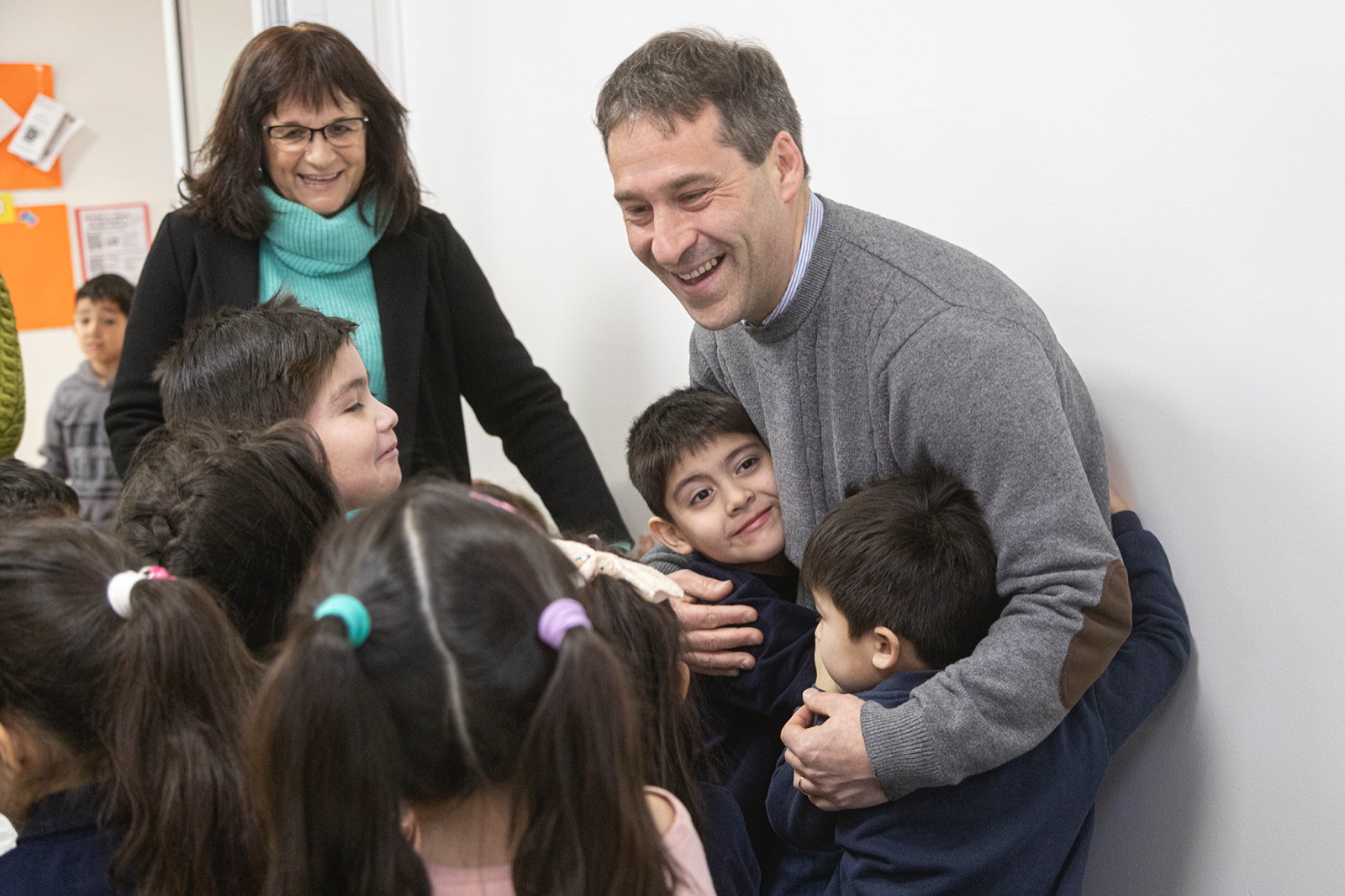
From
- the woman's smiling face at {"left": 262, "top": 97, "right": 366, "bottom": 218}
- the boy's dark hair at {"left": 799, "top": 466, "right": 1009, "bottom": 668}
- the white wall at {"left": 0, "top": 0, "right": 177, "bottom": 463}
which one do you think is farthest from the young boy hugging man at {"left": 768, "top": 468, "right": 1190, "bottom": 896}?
the white wall at {"left": 0, "top": 0, "right": 177, "bottom": 463}

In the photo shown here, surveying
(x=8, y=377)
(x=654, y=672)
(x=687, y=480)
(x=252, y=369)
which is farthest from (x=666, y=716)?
(x=8, y=377)

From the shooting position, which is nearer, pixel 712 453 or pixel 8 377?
pixel 8 377

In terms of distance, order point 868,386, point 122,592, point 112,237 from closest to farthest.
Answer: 1. point 122,592
2. point 868,386
3. point 112,237

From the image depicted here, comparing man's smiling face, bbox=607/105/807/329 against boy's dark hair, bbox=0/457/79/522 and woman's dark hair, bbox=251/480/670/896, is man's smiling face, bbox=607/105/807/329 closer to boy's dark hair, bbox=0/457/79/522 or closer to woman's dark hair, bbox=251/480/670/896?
woman's dark hair, bbox=251/480/670/896

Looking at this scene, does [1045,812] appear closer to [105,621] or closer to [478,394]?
[105,621]

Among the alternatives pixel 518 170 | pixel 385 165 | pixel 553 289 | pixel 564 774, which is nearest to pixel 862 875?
pixel 564 774

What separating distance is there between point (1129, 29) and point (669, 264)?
68cm

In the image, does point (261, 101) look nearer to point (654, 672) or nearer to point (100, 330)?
point (654, 672)

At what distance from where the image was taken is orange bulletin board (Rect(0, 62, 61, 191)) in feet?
15.3

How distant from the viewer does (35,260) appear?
188 inches

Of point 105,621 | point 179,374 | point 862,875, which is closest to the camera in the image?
point 105,621

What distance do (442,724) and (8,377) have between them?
976 millimetres

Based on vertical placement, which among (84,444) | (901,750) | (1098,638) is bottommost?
(84,444)

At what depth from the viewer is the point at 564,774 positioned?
89 cm
